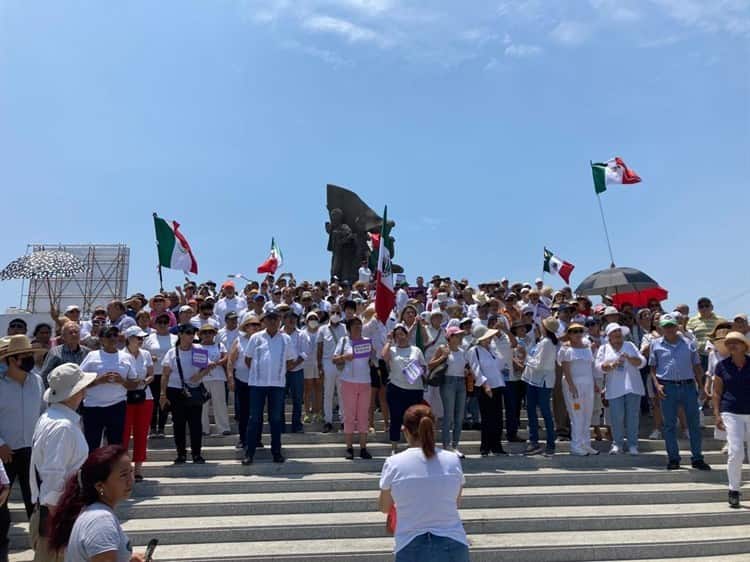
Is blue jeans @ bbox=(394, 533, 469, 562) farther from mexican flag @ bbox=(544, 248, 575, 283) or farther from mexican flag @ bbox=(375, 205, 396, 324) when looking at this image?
mexican flag @ bbox=(544, 248, 575, 283)

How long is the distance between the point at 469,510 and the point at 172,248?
10.1m

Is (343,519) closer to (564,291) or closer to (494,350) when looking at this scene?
(494,350)

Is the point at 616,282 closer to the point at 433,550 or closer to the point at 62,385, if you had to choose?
the point at 433,550

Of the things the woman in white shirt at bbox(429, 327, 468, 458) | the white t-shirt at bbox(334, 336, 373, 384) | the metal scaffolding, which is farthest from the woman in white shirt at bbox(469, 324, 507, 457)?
the metal scaffolding

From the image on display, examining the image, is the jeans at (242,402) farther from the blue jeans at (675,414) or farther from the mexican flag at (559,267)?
the mexican flag at (559,267)

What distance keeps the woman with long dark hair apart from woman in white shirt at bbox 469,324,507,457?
21.8ft

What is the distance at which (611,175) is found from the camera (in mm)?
16266

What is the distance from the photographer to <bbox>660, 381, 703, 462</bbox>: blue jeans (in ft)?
27.1

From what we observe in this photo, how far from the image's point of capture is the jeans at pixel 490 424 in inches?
344

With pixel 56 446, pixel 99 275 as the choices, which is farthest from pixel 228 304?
pixel 99 275

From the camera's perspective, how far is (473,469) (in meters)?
8.15

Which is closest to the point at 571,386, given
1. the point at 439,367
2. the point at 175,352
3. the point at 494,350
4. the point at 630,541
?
the point at 494,350

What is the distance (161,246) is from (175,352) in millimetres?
6494

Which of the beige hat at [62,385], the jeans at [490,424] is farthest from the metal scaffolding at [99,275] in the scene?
the beige hat at [62,385]
